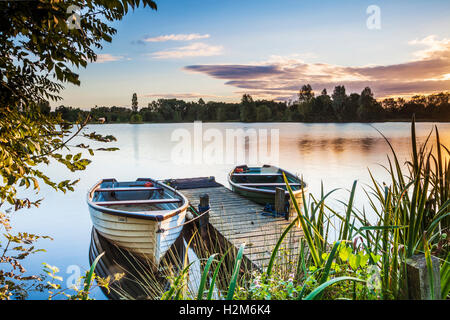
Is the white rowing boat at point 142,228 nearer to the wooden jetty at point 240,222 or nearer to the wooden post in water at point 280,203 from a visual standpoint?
the wooden jetty at point 240,222

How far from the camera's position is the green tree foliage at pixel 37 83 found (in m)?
1.31

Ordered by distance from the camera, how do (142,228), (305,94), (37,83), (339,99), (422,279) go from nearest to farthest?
(422,279)
(37,83)
(142,228)
(339,99)
(305,94)

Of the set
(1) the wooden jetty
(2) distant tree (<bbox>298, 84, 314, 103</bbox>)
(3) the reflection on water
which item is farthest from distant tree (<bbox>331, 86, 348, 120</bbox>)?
(3) the reflection on water

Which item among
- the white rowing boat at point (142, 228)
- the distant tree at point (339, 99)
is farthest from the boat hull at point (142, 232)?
the distant tree at point (339, 99)

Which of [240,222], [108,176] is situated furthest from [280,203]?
[108,176]

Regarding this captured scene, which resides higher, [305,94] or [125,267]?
[305,94]

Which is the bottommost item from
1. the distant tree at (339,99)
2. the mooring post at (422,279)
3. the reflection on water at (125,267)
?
the reflection on water at (125,267)

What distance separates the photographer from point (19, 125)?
1.36 m

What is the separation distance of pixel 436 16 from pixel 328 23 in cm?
220

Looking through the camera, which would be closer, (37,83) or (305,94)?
(37,83)

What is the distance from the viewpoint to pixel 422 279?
1286mm

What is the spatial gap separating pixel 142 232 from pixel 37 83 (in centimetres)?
485

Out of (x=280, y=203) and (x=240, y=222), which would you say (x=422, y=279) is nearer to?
(x=240, y=222)

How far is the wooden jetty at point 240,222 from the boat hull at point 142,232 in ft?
3.19
